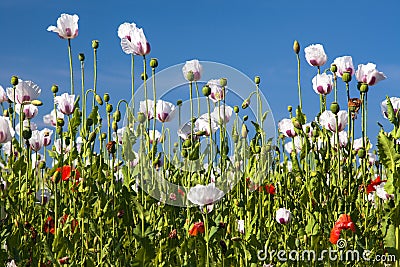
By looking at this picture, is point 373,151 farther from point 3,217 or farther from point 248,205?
point 3,217

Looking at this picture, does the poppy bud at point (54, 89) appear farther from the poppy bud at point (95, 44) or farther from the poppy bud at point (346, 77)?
the poppy bud at point (346, 77)

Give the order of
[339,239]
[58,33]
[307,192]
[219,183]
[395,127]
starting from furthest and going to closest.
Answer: [58,33]
[219,183]
[307,192]
[339,239]
[395,127]

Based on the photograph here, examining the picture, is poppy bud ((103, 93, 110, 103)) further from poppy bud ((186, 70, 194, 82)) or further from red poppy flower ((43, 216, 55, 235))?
red poppy flower ((43, 216, 55, 235))

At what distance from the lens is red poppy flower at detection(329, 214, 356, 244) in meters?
1.99

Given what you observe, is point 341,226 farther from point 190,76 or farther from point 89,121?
point 89,121

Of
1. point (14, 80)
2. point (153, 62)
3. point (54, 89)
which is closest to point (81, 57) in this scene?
point (54, 89)

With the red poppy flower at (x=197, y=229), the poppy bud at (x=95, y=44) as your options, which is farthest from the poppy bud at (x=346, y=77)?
the poppy bud at (x=95, y=44)

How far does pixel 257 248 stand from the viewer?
2.06 m

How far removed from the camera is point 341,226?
201 centimetres

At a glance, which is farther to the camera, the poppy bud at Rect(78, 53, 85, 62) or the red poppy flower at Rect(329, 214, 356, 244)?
the poppy bud at Rect(78, 53, 85, 62)

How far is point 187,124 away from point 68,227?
2.24ft

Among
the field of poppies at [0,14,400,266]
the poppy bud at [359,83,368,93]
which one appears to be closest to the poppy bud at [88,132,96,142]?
the field of poppies at [0,14,400,266]

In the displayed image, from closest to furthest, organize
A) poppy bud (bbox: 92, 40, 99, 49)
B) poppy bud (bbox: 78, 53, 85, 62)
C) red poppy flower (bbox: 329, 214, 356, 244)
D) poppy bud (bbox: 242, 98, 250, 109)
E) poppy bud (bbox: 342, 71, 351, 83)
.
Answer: red poppy flower (bbox: 329, 214, 356, 244)
poppy bud (bbox: 342, 71, 351, 83)
poppy bud (bbox: 242, 98, 250, 109)
poppy bud (bbox: 92, 40, 99, 49)
poppy bud (bbox: 78, 53, 85, 62)

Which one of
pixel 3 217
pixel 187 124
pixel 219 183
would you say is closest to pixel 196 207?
pixel 219 183
